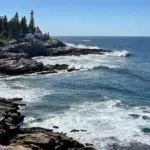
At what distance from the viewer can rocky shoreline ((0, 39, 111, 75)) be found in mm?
85387

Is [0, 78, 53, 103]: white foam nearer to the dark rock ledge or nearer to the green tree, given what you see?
the dark rock ledge

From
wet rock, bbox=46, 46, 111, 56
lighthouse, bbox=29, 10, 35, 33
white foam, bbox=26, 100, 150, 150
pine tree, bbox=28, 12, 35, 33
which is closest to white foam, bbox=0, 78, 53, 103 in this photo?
white foam, bbox=26, 100, 150, 150

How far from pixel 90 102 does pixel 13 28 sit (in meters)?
93.4

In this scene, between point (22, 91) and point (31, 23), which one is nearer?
point (22, 91)

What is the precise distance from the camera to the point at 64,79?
265ft

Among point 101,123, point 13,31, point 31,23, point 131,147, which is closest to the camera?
point 131,147

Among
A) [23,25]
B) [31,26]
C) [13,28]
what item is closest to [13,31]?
[13,28]

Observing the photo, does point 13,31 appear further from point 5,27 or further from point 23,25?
point 23,25

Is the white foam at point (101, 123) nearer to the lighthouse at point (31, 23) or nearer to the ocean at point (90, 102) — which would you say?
the ocean at point (90, 102)

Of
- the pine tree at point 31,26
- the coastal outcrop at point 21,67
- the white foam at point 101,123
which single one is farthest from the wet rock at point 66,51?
Answer: the white foam at point 101,123

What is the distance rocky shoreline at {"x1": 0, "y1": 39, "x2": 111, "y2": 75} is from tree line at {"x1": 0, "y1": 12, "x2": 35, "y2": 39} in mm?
14455

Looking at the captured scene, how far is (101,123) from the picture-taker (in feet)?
157

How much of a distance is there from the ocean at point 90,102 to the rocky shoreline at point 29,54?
16.2 feet

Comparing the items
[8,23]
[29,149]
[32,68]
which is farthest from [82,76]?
[8,23]
